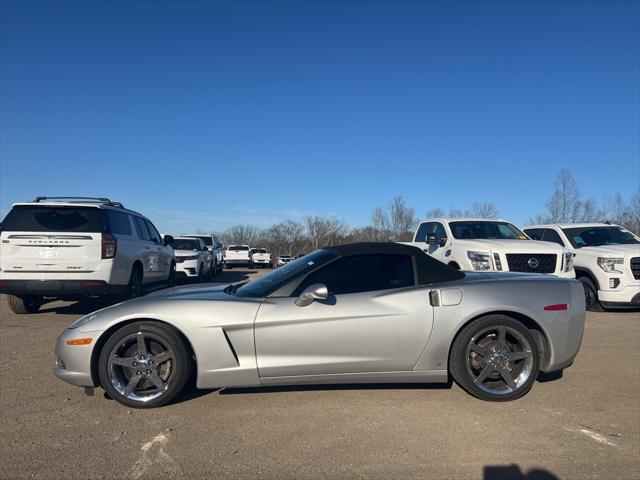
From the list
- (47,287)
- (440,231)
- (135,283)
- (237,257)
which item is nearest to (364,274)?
(47,287)

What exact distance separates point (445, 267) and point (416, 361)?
96cm

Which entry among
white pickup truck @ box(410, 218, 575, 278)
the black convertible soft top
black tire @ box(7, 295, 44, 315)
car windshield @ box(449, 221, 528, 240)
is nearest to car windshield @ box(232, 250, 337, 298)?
the black convertible soft top

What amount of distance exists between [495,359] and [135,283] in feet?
21.8

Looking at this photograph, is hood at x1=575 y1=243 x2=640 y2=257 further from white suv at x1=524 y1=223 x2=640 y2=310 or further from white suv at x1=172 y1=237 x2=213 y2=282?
white suv at x1=172 y1=237 x2=213 y2=282

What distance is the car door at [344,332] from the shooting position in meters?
3.65

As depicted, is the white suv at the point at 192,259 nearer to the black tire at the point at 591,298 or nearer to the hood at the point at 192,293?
the hood at the point at 192,293

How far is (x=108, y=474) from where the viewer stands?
273 cm

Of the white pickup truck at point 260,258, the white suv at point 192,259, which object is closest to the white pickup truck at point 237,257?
the white pickup truck at point 260,258

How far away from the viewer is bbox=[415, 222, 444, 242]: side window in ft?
35.5

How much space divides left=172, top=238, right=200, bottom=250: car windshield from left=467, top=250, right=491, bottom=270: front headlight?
10194 mm

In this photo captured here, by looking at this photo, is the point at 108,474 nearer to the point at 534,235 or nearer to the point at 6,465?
the point at 6,465

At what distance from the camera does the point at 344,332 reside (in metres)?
3.71

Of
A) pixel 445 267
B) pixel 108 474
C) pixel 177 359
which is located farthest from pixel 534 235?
pixel 108 474

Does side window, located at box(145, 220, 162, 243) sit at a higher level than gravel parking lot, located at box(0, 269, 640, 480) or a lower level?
higher
